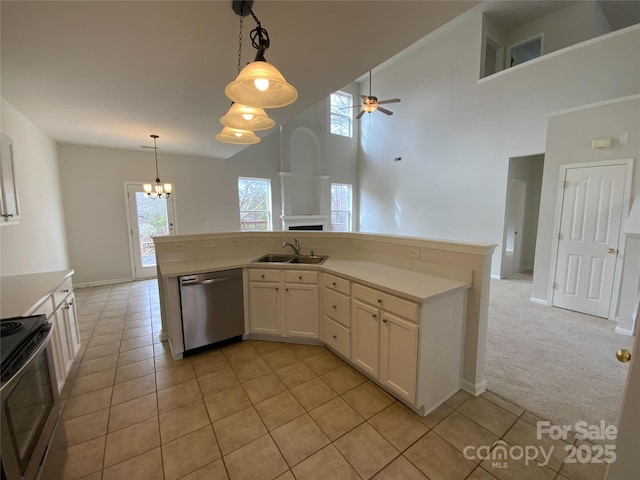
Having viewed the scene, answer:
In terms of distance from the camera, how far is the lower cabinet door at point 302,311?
2.68 m

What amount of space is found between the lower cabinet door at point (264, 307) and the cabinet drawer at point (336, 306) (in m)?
0.52

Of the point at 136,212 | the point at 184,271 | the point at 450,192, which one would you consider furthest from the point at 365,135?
the point at 184,271

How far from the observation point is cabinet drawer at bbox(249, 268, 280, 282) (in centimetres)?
272

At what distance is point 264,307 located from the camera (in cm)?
280

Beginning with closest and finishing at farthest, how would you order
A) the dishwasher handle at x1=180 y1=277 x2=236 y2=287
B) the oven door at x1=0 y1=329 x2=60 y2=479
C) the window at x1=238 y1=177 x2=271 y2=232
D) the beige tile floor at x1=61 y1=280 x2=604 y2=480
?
the oven door at x1=0 y1=329 x2=60 y2=479 < the beige tile floor at x1=61 y1=280 x2=604 y2=480 < the dishwasher handle at x1=180 y1=277 x2=236 y2=287 < the window at x1=238 y1=177 x2=271 y2=232

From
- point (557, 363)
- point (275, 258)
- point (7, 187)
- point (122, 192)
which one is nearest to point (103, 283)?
point (122, 192)

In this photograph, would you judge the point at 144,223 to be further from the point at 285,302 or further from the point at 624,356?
the point at 624,356

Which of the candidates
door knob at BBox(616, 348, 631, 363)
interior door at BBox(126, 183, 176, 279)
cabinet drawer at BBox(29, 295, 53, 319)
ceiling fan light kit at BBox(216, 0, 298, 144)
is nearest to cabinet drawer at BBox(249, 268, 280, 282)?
ceiling fan light kit at BBox(216, 0, 298, 144)

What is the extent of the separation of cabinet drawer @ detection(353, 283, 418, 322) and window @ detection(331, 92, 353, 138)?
7314 mm

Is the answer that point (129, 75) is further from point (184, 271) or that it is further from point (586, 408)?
point (586, 408)

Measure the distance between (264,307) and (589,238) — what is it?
4.42 meters

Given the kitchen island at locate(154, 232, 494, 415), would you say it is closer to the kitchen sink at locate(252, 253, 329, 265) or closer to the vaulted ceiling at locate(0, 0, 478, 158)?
the kitchen sink at locate(252, 253, 329, 265)

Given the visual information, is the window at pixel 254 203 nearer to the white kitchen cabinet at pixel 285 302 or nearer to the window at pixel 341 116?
the window at pixel 341 116

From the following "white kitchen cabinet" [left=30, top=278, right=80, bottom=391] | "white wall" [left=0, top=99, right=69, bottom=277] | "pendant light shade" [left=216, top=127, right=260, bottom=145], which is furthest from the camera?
"white wall" [left=0, top=99, right=69, bottom=277]
